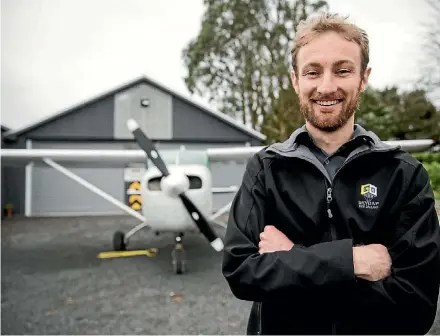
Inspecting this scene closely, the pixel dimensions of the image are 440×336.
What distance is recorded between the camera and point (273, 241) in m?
1.12

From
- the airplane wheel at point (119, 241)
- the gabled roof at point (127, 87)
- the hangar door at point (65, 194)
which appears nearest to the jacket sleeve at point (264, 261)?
the airplane wheel at point (119, 241)

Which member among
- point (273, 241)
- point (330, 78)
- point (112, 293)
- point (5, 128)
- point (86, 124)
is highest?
point (86, 124)

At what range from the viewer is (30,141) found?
554 inches

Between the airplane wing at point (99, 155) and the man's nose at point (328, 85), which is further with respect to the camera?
the airplane wing at point (99, 155)

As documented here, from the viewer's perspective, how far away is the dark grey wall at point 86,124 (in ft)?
46.7

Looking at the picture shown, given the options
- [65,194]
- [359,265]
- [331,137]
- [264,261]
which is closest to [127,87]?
[65,194]

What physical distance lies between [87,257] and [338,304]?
20.8 ft

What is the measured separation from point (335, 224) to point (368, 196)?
129 mm

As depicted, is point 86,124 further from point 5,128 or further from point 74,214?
point 74,214

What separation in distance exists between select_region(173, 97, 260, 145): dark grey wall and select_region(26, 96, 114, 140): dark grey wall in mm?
2611

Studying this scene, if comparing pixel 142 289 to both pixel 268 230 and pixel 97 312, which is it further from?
pixel 268 230

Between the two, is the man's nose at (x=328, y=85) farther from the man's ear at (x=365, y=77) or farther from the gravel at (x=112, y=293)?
the gravel at (x=112, y=293)

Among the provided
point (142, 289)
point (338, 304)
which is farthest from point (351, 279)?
point (142, 289)

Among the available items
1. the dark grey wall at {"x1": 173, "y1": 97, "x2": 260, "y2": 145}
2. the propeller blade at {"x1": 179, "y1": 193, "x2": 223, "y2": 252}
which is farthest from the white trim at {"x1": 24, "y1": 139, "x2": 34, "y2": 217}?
the propeller blade at {"x1": 179, "y1": 193, "x2": 223, "y2": 252}
